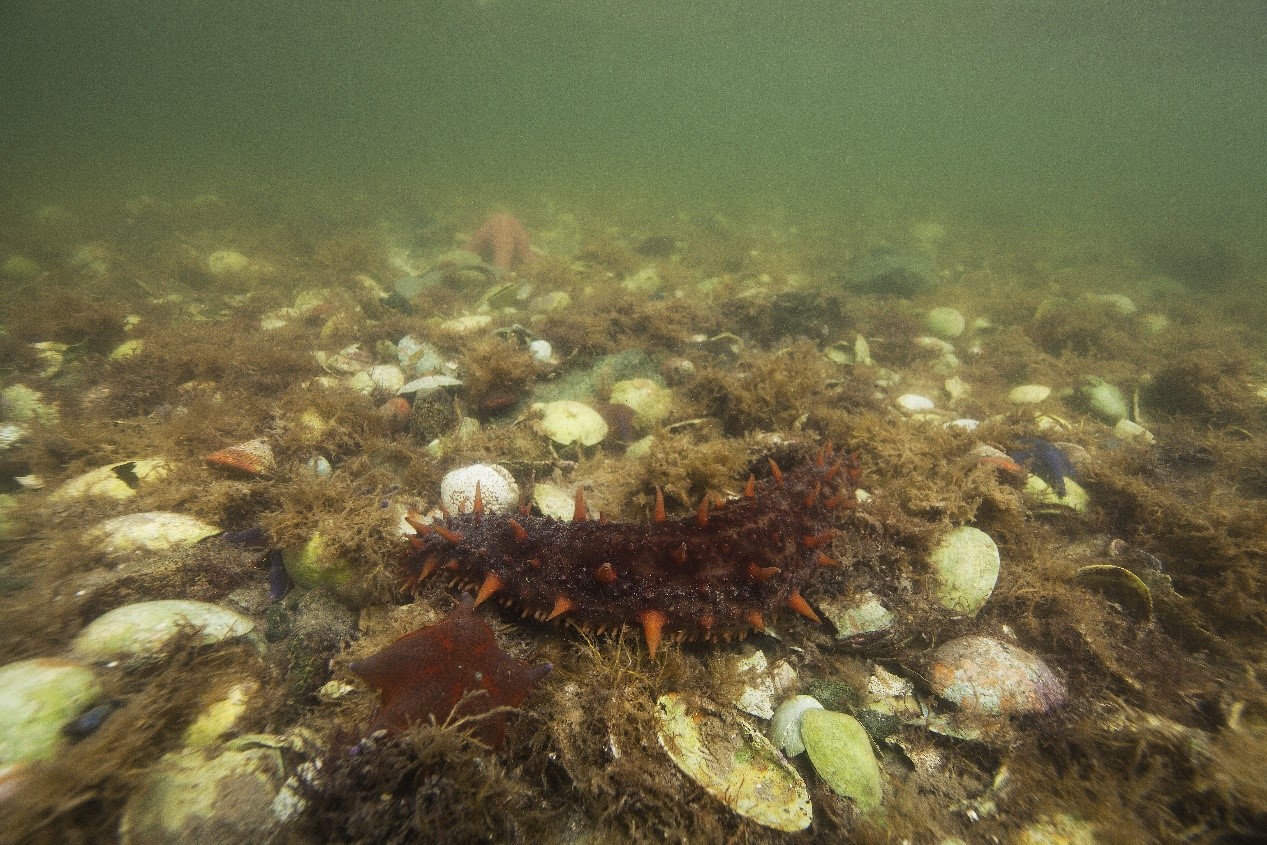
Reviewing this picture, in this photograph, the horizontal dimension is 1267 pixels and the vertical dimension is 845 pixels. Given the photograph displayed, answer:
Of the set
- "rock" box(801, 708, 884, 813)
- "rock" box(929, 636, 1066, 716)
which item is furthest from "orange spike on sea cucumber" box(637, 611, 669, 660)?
"rock" box(929, 636, 1066, 716)

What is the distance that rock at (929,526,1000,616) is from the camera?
243cm

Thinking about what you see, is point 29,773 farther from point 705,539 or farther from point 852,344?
point 852,344

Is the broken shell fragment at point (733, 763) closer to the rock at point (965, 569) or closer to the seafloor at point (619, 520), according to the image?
the seafloor at point (619, 520)

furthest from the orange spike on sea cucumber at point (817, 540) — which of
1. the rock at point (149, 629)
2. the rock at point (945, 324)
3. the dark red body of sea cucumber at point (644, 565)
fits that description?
the rock at point (945, 324)

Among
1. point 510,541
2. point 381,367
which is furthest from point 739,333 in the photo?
point 510,541

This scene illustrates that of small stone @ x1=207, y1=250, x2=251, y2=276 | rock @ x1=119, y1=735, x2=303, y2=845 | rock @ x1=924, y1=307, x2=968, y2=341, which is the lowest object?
rock @ x1=924, y1=307, x2=968, y2=341

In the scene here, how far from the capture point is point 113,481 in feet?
9.31

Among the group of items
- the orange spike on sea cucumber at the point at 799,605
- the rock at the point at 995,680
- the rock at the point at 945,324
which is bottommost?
the rock at the point at 945,324

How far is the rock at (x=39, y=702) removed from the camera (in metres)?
1.38

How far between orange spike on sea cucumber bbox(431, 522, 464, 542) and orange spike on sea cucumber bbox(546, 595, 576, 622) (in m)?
0.57

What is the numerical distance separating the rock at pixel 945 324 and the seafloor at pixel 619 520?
708 mm

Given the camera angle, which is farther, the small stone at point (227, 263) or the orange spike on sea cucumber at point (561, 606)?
the small stone at point (227, 263)

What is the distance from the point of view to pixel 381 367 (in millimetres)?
4613

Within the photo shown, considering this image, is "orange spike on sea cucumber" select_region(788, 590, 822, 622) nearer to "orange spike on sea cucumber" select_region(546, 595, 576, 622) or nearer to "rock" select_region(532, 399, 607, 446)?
"orange spike on sea cucumber" select_region(546, 595, 576, 622)
